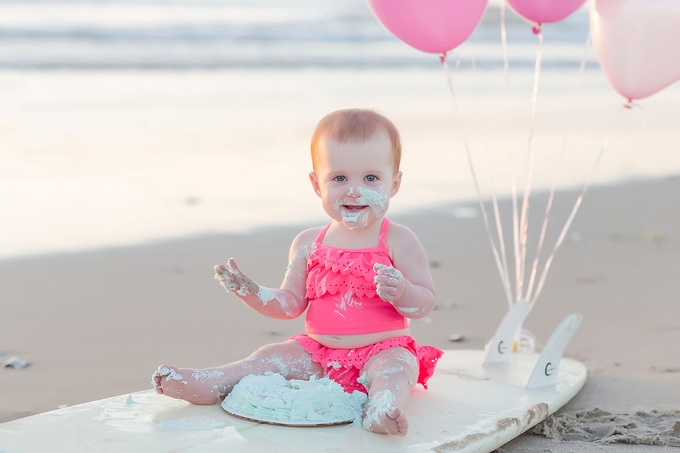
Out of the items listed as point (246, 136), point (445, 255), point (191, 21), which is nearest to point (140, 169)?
point (246, 136)

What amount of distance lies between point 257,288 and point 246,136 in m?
5.72

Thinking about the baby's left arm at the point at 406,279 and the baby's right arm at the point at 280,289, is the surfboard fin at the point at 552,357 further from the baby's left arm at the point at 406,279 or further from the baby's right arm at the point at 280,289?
the baby's right arm at the point at 280,289

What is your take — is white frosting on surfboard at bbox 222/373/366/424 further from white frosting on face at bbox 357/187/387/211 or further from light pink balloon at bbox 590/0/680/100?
light pink balloon at bbox 590/0/680/100

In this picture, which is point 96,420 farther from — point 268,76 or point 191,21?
point 191,21

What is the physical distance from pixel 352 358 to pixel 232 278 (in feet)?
1.75

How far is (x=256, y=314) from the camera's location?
4.67m

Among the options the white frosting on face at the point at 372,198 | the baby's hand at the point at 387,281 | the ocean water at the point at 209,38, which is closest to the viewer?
the baby's hand at the point at 387,281

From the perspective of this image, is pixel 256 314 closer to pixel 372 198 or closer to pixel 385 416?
pixel 372 198

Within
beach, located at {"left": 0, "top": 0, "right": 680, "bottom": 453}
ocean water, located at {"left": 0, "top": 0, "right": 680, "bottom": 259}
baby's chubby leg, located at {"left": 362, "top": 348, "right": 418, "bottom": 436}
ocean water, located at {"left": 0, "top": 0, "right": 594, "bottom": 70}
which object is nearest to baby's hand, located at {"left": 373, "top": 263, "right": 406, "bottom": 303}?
baby's chubby leg, located at {"left": 362, "top": 348, "right": 418, "bottom": 436}

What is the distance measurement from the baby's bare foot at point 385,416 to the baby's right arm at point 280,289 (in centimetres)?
60

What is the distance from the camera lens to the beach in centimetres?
413

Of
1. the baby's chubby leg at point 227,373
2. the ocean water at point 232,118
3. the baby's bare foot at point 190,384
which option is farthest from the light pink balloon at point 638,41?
the baby's bare foot at point 190,384

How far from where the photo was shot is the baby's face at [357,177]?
315 cm

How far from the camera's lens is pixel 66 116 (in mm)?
9250
